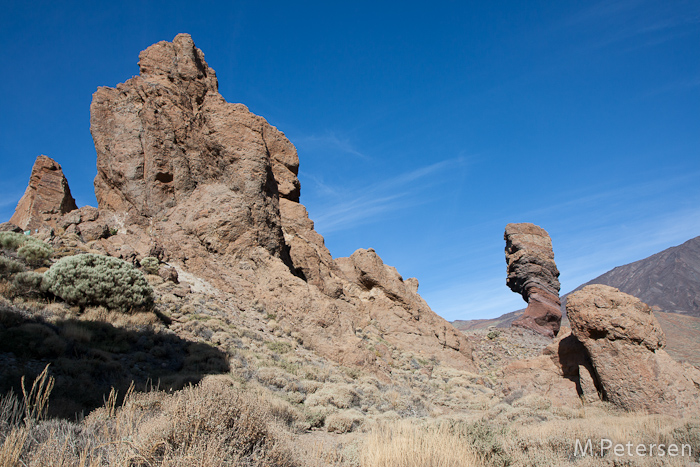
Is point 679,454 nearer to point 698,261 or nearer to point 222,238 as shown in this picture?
point 222,238

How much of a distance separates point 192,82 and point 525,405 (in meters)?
21.1

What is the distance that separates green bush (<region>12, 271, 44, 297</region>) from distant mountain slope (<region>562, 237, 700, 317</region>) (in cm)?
10040

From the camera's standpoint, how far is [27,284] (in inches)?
410

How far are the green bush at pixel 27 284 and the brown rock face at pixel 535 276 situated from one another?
38304mm

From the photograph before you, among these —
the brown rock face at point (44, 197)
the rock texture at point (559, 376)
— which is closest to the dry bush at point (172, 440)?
the rock texture at point (559, 376)

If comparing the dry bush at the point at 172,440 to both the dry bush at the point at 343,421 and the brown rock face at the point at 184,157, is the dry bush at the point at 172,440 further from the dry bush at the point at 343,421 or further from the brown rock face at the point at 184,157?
the brown rock face at the point at 184,157

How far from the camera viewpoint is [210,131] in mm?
19922

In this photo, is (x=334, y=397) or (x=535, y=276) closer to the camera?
(x=334, y=397)

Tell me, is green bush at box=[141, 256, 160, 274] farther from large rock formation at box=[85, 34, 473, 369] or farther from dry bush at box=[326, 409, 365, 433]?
dry bush at box=[326, 409, 365, 433]

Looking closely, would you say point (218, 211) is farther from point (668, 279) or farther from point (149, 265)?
point (668, 279)

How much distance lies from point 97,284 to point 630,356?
46.8 ft

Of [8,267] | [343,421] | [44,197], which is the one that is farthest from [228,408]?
[44,197]

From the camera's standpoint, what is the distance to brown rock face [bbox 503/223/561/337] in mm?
37938

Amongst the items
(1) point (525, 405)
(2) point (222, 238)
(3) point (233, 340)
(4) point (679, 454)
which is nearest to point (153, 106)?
(2) point (222, 238)
